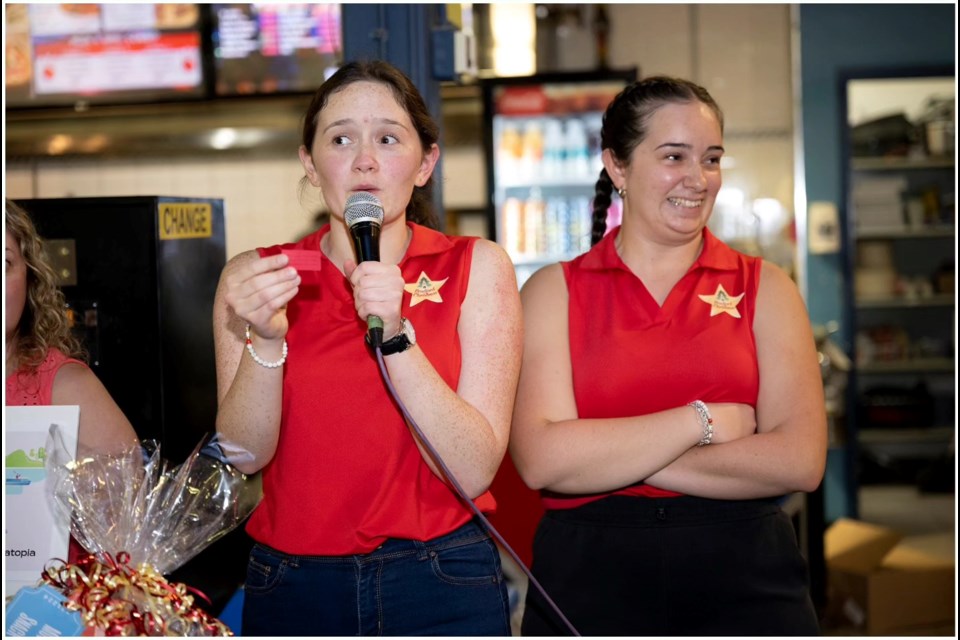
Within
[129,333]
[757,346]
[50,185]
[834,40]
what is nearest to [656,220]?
[757,346]

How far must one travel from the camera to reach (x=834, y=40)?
20.2ft

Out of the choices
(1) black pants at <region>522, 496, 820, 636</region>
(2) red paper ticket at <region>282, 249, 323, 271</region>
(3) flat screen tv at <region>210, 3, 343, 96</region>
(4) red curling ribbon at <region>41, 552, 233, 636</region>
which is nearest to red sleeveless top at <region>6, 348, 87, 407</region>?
(4) red curling ribbon at <region>41, 552, 233, 636</region>

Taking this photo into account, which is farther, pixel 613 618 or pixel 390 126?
pixel 613 618

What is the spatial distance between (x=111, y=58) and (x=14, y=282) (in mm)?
3819

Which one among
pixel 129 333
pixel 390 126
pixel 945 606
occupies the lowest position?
pixel 945 606

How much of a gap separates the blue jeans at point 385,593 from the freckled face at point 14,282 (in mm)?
589

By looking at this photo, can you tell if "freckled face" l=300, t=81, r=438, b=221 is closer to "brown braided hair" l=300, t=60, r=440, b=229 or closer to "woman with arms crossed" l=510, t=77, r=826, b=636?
"brown braided hair" l=300, t=60, r=440, b=229

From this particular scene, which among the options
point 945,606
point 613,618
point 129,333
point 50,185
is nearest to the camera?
point 613,618

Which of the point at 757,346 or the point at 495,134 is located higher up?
the point at 495,134

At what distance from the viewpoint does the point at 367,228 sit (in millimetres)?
1480

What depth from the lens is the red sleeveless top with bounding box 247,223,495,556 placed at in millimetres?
1616

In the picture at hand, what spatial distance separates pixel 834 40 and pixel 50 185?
4892 millimetres

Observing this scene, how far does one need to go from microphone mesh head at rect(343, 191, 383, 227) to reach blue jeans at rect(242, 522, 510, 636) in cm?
48

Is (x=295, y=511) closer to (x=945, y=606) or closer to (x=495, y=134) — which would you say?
(x=945, y=606)
